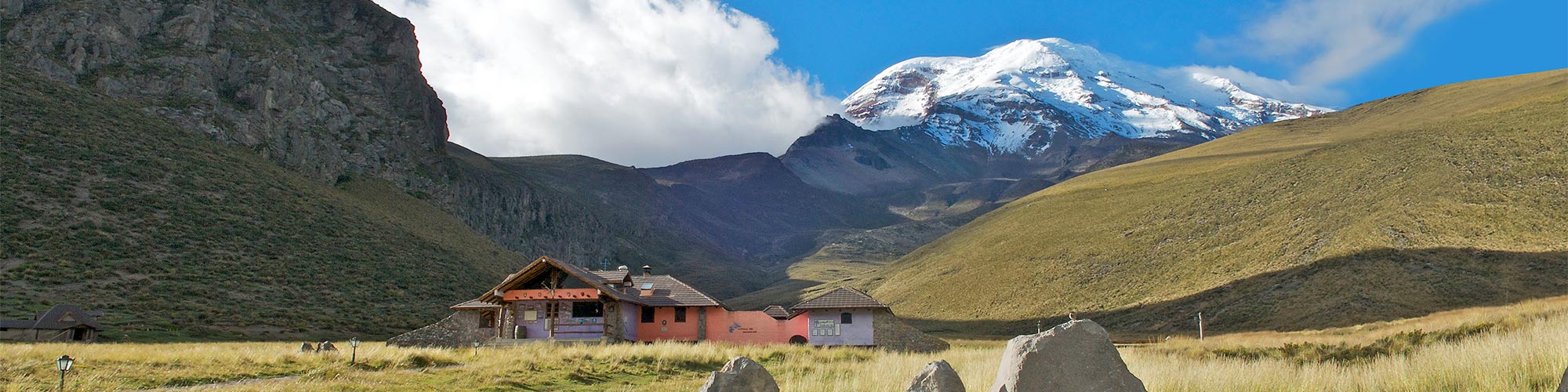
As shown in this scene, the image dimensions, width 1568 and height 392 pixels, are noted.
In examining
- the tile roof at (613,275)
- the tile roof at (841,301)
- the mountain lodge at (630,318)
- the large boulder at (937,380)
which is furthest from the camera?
the tile roof at (841,301)

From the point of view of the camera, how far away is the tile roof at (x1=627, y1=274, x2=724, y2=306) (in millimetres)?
40312

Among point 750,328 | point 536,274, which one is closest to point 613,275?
point 536,274

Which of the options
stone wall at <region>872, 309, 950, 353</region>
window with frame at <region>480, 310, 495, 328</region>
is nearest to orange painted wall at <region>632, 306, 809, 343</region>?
stone wall at <region>872, 309, 950, 353</region>

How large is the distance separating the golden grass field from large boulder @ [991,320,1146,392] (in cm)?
284

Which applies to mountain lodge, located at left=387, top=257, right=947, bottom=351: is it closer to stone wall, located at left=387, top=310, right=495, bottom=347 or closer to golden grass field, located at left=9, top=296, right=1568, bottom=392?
stone wall, located at left=387, top=310, right=495, bottom=347

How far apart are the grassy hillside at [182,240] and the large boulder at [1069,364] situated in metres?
38.2

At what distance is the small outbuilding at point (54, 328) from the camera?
100 feet

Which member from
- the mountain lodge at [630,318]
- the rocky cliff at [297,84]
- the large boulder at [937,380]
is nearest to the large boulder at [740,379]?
the large boulder at [937,380]

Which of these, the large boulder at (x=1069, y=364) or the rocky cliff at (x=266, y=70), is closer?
the large boulder at (x=1069, y=364)

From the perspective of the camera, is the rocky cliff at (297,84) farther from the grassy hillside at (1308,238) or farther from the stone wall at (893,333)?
the stone wall at (893,333)

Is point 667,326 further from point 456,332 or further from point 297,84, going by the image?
point 297,84

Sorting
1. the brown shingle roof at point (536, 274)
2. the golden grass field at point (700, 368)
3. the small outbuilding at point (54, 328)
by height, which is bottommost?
the golden grass field at point (700, 368)

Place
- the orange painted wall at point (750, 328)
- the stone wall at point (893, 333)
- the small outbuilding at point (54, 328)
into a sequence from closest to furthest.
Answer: the small outbuilding at point (54, 328) < the stone wall at point (893, 333) < the orange painted wall at point (750, 328)

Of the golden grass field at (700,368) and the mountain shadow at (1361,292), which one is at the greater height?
the mountain shadow at (1361,292)
